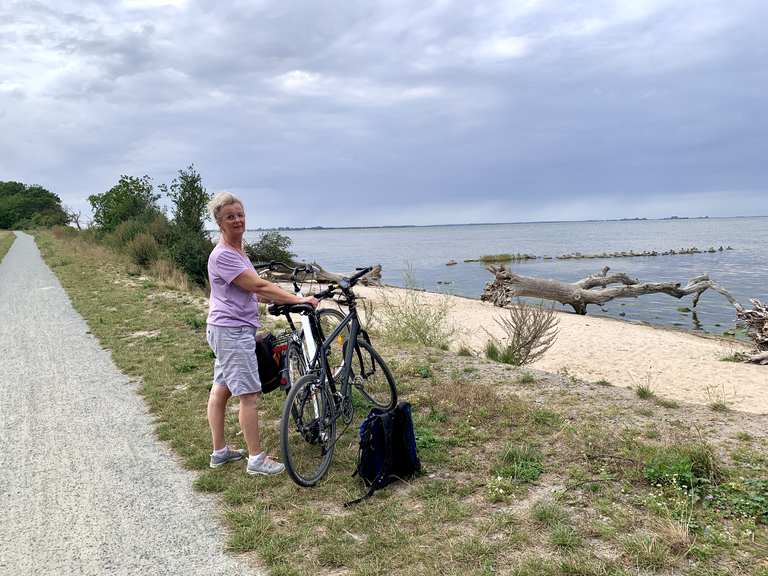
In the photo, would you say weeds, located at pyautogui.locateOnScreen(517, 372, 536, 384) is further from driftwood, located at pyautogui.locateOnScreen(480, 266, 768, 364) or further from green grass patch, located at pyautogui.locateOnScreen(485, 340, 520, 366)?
driftwood, located at pyautogui.locateOnScreen(480, 266, 768, 364)

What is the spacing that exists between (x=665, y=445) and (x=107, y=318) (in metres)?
10.6

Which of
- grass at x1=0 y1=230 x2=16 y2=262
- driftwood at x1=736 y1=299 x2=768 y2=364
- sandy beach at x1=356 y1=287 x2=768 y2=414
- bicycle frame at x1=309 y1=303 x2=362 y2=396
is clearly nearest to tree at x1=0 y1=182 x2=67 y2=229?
grass at x1=0 y1=230 x2=16 y2=262

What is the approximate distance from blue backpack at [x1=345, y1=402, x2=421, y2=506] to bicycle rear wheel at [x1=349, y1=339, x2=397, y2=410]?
0.93 meters

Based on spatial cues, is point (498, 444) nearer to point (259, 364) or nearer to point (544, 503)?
point (544, 503)

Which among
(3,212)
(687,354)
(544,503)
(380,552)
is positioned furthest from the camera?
(3,212)

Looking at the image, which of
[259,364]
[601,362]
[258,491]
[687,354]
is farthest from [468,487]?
[687,354]

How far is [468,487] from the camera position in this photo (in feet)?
12.6

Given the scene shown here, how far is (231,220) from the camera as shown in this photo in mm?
3854

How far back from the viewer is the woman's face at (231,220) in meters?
3.84

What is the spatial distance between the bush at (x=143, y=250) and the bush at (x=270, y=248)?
22.6ft

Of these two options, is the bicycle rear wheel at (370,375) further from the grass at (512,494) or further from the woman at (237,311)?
the woman at (237,311)

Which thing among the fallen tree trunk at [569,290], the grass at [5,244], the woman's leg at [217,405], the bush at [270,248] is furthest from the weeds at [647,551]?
the grass at [5,244]

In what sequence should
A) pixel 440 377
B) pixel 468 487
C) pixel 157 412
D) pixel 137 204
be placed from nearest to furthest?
pixel 468 487, pixel 157 412, pixel 440 377, pixel 137 204

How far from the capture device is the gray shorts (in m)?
3.98
